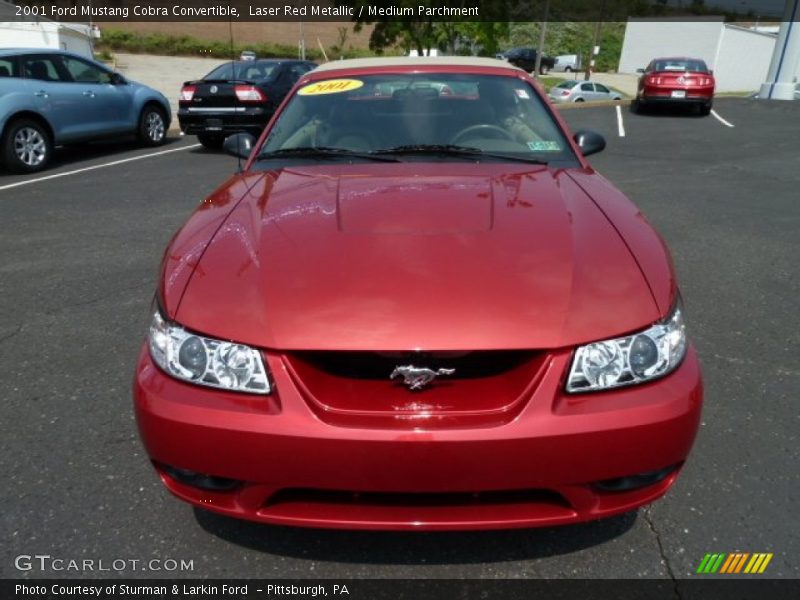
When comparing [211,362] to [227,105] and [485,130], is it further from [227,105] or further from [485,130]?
[227,105]

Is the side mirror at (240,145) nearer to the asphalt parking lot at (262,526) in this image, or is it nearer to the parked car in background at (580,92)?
the asphalt parking lot at (262,526)

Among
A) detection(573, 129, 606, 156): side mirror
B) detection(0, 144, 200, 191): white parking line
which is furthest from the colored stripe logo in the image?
detection(0, 144, 200, 191): white parking line

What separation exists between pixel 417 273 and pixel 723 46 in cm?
4838

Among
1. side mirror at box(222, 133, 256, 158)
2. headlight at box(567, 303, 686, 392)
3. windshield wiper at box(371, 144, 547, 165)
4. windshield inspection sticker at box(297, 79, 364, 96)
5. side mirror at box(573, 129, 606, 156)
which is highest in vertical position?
windshield inspection sticker at box(297, 79, 364, 96)

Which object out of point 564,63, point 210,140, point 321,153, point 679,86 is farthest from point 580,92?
point 564,63

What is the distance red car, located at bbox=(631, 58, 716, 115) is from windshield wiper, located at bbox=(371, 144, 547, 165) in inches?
554

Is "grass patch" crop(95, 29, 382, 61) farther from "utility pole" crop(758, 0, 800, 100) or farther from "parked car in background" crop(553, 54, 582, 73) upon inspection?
"utility pole" crop(758, 0, 800, 100)

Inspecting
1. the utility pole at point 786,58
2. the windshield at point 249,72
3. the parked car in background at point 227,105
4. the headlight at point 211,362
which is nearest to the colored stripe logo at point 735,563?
the headlight at point 211,362

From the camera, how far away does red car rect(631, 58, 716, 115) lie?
49.6 ft

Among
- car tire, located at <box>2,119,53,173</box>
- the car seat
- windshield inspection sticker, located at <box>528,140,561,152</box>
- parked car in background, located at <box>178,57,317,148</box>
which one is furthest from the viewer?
parked car in background, located at <box>178,57,317,148</box>

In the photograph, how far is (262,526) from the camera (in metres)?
2.23

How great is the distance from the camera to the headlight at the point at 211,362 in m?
1.79

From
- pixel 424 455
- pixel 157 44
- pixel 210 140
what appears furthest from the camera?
pixel 157 44
